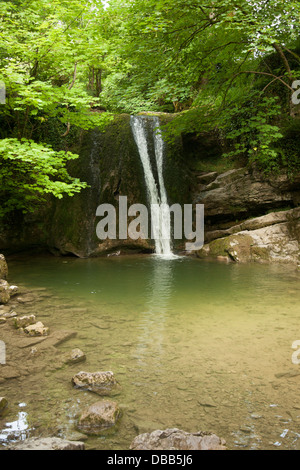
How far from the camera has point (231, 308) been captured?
5090mm

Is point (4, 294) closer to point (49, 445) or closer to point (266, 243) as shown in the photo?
point (49, 445)

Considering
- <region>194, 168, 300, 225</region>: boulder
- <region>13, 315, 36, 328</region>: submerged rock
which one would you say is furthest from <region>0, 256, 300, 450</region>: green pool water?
<region>194, 168, 300, 225</region>: boulder

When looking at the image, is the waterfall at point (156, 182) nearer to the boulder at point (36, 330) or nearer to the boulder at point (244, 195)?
the boulder at point (244, 195)

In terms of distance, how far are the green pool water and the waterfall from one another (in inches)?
Result: 180

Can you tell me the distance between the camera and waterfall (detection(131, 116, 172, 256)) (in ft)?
38.2

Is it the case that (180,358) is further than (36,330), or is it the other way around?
(36,330)

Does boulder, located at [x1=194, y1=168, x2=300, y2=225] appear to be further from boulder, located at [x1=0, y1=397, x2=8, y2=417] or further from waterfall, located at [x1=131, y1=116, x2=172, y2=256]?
boulder, located at [x1=0, y1=397, x2=8, y2=417]

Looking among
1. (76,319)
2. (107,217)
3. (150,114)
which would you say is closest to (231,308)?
(76,319)

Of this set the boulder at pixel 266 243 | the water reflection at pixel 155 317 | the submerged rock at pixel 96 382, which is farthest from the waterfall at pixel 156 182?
the submerged rock at pixel 96 382

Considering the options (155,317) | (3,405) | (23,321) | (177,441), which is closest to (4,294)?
(23,321)

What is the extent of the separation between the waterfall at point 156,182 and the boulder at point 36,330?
25.4 ft

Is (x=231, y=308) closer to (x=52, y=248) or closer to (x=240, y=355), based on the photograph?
(x=240, y=355)

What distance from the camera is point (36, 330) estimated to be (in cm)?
390

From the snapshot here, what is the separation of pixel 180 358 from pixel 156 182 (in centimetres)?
936
